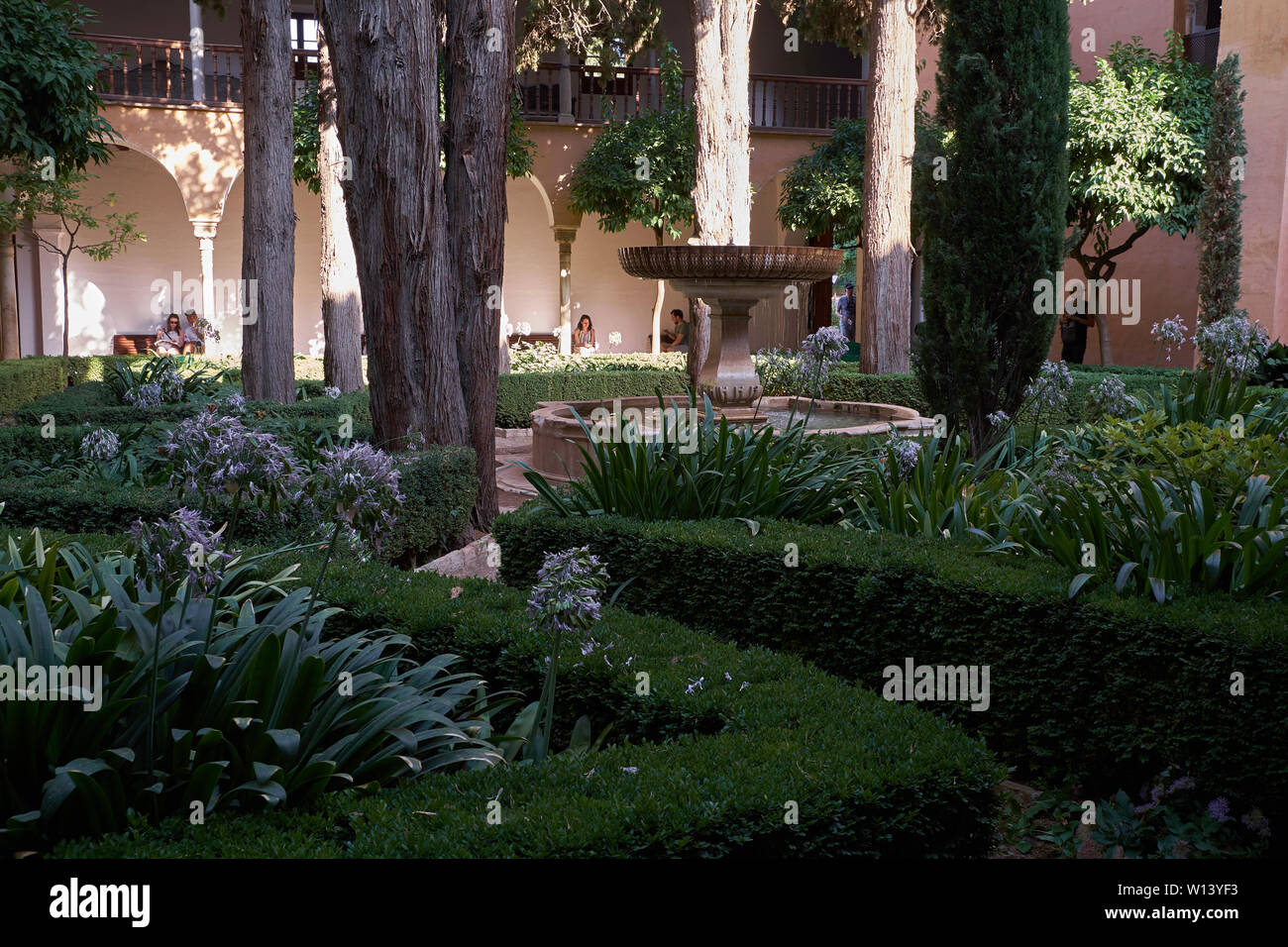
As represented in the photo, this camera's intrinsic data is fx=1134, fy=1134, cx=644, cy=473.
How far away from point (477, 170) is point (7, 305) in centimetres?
1335

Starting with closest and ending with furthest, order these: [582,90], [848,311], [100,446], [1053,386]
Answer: [1053,386]
[100,446]
[582,90]
[848,311]

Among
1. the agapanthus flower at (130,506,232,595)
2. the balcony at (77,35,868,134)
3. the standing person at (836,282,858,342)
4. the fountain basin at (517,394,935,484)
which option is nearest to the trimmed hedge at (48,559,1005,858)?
the agapanthus flower at (130,506,232,595)

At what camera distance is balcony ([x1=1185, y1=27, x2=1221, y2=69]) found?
14938 mm

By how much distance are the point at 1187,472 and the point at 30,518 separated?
4.60 metres

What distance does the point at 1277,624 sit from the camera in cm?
273

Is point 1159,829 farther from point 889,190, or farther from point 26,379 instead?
point 26,379

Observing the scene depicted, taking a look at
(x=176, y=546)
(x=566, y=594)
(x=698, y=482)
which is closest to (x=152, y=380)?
(x=698, y=482)

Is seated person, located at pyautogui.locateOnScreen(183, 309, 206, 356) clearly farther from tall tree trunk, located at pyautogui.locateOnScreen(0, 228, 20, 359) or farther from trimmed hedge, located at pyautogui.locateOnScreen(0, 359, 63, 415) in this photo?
trimmed hedge, located at pyautogui.locateOnScreen(0, 359, 63, 415)

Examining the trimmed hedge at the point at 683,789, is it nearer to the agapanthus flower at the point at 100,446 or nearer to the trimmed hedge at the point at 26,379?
the agapanthus flower at the point at 100,446

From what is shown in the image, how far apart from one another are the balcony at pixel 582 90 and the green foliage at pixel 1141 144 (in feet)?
17.5

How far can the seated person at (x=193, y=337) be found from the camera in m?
17.6

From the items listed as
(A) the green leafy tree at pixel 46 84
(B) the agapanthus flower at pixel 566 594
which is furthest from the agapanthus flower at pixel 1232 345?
(A) the green leafy tree at pixel 46 84

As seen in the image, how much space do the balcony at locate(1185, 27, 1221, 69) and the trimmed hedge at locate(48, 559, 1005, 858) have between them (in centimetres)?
1521

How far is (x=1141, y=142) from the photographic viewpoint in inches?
543
